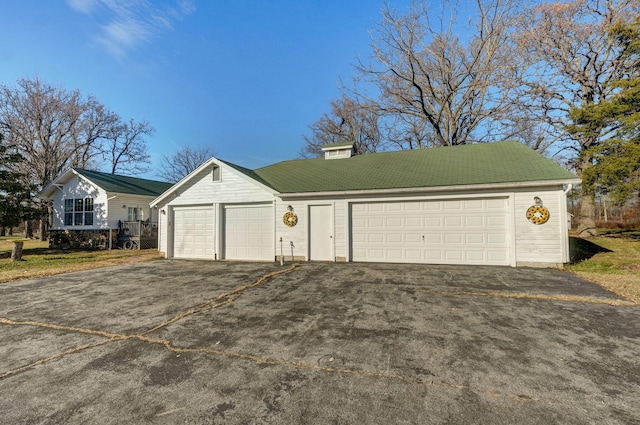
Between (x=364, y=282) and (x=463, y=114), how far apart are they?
17.7 m

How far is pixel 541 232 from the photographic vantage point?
8.46 meters

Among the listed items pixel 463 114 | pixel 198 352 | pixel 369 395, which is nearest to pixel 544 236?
pixel 369 395

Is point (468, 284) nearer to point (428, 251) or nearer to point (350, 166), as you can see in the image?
Answer: point (428, 251)

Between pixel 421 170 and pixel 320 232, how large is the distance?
4571 mm

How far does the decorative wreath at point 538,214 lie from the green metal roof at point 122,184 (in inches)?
839

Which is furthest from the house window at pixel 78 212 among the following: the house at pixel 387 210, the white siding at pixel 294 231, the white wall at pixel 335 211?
the white siding at pixel 294 231

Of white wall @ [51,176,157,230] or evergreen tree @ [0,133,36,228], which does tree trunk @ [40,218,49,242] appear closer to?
white wall @ [51,176,157,230]

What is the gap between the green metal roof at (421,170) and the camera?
9141 millimetres

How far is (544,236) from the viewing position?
8430 millimetres

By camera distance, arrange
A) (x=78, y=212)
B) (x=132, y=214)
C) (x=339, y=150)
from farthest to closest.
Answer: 1. (x=132, y=214)
2. (x=78, y=212)
3. (x=339, y=150)

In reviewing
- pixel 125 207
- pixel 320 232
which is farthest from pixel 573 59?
pixel 125 207

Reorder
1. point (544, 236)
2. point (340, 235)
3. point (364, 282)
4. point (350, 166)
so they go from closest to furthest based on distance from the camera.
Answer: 1. point (364, 282)
2. point (544, 236)
3. point (340, 235)
4. point (350, 166)

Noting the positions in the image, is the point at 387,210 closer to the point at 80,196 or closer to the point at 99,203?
the point at 99,203

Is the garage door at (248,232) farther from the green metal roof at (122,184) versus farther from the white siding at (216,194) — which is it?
the green metal roof at (122,184)
